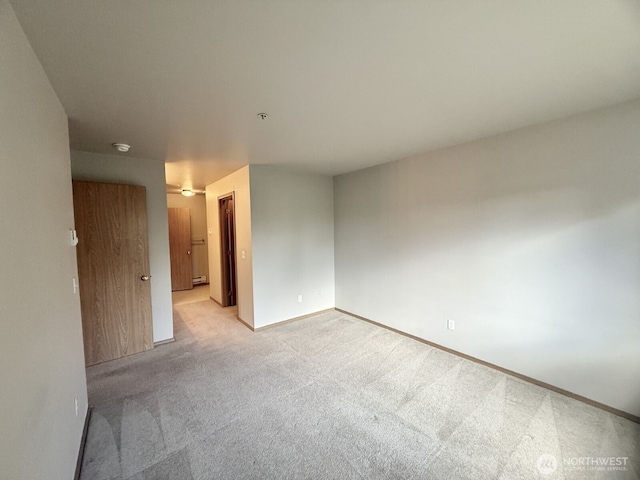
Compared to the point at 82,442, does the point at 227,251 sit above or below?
above

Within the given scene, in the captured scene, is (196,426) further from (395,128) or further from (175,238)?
(175,238)

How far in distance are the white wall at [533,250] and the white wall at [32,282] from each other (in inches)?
131

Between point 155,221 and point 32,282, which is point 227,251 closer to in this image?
point 155,221

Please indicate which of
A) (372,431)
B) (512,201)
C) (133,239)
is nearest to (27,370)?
(372,431)

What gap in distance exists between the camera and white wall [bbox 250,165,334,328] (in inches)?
146

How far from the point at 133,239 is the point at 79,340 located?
1373 millimetres

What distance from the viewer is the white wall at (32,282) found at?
2.95ft

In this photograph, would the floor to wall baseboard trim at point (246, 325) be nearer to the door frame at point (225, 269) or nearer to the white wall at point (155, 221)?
the door frame at point (225, 269)

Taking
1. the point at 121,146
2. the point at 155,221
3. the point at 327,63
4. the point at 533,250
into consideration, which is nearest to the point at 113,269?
the point at 155,221

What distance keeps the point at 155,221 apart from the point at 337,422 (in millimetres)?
3132

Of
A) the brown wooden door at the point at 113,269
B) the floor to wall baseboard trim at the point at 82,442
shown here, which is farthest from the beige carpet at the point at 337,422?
the brown wooden door at the point at 113,269

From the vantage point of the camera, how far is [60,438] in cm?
132

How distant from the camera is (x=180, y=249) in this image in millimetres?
6453

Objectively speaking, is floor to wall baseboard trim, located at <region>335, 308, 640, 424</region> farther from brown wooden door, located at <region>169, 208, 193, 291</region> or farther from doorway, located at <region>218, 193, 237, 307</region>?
brown wooden door, located at <region>169, 208, 193, 291</region>
